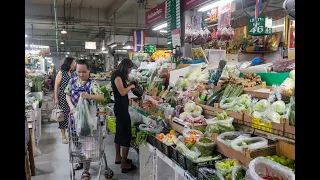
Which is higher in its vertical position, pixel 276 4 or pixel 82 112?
pixel 276 4

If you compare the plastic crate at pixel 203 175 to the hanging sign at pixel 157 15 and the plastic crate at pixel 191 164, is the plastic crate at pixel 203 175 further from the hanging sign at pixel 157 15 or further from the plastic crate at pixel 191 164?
the hanging sign at pixel 157 15

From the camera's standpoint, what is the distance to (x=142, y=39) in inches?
460

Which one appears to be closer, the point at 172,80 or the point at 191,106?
the point at 191,106

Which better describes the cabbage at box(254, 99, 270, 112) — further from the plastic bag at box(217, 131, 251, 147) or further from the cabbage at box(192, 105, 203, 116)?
the cabbage at box(192, 105, 203, 116)

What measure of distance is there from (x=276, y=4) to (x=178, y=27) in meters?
2.62

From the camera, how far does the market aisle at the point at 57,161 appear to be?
464 cm

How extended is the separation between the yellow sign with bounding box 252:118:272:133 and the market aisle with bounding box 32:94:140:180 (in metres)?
2.54

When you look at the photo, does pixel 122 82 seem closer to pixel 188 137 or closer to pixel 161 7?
pixel 188 137

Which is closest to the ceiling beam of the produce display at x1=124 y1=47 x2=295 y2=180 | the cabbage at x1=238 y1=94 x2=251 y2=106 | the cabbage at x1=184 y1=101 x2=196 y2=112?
the produce display at x1=124 y1=47 x2=295 y2=180

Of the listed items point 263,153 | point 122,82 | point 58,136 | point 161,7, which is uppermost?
point 161,7

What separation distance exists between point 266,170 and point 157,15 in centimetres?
594

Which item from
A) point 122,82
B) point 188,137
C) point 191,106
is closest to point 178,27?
point 122,82

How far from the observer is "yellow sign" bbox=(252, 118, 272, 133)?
238 centimetres

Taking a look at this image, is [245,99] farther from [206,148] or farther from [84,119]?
[84,119]
